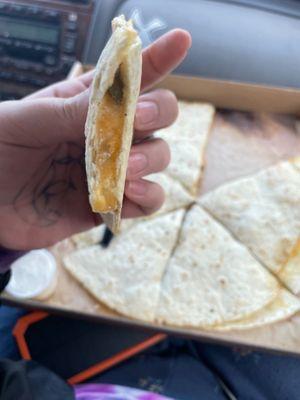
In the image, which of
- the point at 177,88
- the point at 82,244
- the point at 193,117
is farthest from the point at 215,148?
the point at 82,244

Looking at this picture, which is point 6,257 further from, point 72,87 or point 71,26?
point 71,26

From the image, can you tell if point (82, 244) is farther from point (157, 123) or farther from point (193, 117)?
point (193, 117)

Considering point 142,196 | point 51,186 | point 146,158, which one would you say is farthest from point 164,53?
point 51,186

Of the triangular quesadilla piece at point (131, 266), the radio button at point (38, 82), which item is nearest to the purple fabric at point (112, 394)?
the triangular quesadilla piece at point (131, 266)

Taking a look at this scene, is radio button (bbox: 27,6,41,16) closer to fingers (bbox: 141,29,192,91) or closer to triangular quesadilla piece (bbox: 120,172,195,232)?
triangular quesadilla piece (bbox: 120,172,195,232)

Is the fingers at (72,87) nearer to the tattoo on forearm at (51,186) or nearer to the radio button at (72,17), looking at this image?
the tattoo on forearm at (51,186)
